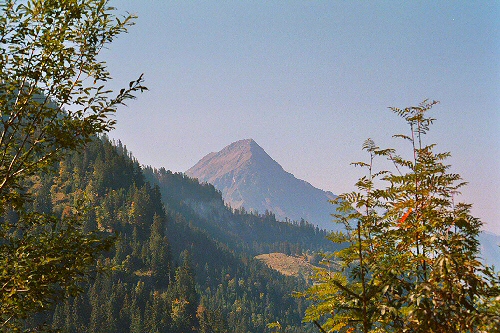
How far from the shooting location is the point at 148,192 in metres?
189

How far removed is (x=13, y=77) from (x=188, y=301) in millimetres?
136110

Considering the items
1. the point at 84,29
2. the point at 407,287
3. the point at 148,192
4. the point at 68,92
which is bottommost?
the point at 407,287

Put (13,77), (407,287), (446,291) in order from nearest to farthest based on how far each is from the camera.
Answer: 1. (446,291)
2. (407,287)
3. (13,77)

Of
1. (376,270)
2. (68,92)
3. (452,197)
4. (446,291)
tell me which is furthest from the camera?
(68,92)

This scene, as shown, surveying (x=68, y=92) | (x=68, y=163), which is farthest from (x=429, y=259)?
(x=68, y=163)

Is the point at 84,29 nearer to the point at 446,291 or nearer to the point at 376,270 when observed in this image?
the point at 376,270

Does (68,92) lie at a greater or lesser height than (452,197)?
greater

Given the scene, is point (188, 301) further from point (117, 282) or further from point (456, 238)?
point (456, 238)

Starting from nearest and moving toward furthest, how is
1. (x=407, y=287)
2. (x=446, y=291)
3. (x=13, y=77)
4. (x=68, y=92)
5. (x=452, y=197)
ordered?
(x=446, y=291)
(x=407, y=287)
(x=452, y=197)
(x=13, y=77)
(x=68, y=92)

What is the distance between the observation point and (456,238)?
617 cm

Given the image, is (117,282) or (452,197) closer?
(452,197)

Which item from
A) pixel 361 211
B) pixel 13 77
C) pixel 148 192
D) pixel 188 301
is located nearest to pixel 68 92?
pixel 13 77

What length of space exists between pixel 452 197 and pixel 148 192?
187 m

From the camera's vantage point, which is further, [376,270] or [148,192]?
[148,192]
